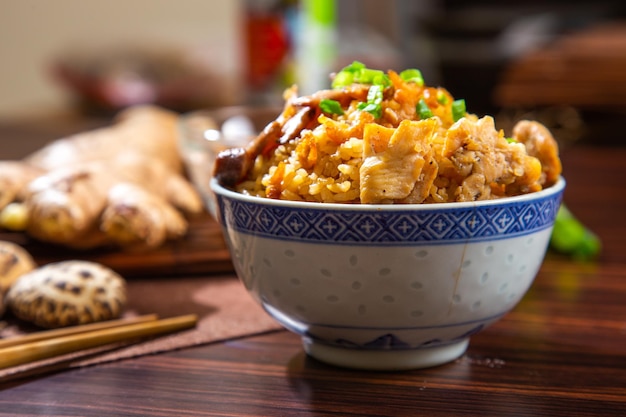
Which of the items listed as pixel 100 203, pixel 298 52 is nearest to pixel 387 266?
pixel 100 203

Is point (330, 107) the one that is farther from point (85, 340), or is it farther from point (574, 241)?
point (574, 241)

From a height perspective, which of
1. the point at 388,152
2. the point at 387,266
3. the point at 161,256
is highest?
the point at 388,152

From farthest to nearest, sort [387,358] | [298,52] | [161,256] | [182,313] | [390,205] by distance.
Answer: [298,52]
[161,256]
[182,313]
[387,358]
[390,205]

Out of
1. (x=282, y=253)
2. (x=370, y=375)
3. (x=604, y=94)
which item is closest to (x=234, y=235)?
(x=282, y=253)

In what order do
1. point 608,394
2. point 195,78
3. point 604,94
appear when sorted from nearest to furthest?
point 608,394
point 604,94
point 195,78

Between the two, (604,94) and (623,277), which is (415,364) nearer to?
(623,277)

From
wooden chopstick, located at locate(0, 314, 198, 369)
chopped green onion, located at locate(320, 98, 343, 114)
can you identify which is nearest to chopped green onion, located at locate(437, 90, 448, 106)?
chopped green onion, located at locate(320, 98, 343, 114)

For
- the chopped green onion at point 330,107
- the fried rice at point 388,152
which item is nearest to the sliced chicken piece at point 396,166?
the fried rice at point 388,152
